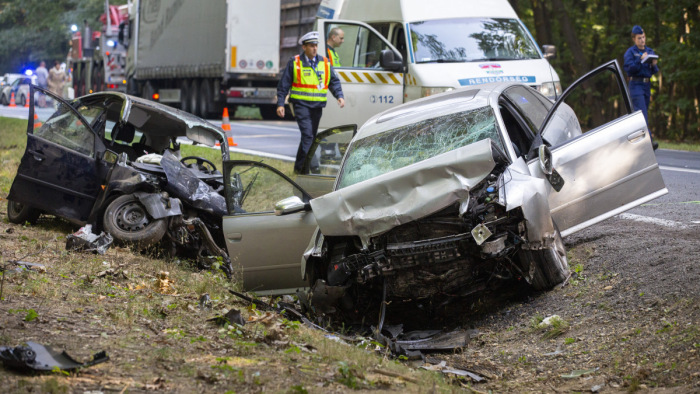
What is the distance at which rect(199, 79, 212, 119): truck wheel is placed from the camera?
26.3 m

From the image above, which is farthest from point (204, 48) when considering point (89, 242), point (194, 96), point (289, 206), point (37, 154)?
point (289, 206)

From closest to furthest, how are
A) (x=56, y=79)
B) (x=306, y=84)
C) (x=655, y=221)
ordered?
(x=655, y=221)
(x=306, y=84)
(x=56, y=79)

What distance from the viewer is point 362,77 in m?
12.9

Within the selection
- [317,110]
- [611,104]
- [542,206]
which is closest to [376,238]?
[542,206]

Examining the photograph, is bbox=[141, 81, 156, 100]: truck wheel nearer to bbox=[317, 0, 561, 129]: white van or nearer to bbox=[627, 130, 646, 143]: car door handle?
bbox=[317, 0, 561, 129]: white van

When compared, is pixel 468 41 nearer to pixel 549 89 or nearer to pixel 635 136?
pixel 549 89

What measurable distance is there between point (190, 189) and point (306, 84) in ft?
9.73

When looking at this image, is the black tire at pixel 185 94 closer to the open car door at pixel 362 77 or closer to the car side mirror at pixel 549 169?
the open car door at pixel 362 77

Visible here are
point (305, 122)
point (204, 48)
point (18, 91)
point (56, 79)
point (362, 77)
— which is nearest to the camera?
point (305, 122)

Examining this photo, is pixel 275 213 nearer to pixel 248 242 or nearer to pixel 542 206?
pixel 248 242

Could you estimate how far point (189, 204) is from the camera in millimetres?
9297

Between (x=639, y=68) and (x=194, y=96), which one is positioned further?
(x=194, y=96)

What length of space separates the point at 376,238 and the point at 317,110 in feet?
18.5

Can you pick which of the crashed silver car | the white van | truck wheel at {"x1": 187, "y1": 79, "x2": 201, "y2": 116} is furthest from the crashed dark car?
truck wheel at {"x1": 187, "y1": 79, "x2": 201, "y2": 116}
